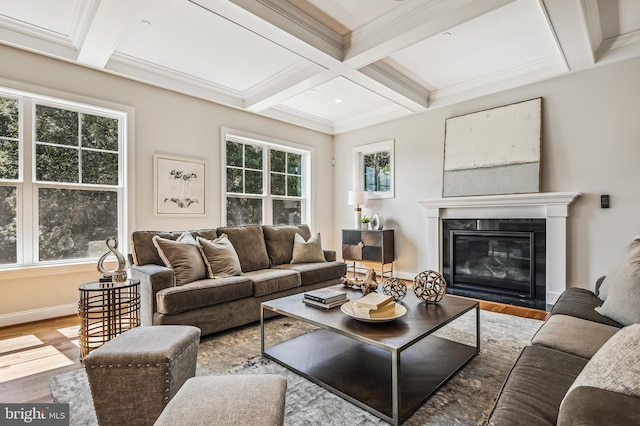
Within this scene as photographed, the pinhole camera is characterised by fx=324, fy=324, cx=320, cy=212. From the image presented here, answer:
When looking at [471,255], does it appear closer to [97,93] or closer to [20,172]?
[97,93]

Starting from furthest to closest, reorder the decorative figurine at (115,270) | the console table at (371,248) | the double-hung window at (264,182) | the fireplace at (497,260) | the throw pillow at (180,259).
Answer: the console table at (371,248) < the double-hung window at (264,182) < the fireplace at (497,260) < the throw pillow at (180,259) < the decorative figurine at (115,270)

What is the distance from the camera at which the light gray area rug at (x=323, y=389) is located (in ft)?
5.39

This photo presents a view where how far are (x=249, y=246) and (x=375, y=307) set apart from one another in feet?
6.77

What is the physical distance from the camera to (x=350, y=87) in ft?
14.6

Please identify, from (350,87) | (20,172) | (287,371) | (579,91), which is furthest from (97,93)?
(579,91)

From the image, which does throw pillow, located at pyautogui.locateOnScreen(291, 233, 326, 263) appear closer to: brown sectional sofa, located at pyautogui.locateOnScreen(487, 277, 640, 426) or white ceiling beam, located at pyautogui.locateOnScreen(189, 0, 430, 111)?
white ceiling beam, located at pyautogui.locateOnScreen(189, 0, 430, 111)

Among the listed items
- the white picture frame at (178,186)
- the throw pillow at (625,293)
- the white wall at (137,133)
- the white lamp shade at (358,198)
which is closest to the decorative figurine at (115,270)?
the white wall at (137,133)

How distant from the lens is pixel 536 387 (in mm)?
1187

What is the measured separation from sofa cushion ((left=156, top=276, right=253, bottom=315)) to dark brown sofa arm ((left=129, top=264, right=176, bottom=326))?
0.05 m

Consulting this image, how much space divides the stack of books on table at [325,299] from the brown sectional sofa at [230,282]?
775 millimetres

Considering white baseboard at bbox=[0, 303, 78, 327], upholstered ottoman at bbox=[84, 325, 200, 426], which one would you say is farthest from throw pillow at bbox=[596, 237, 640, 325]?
white baseboard at bbox=[0, 303, 78, 327]

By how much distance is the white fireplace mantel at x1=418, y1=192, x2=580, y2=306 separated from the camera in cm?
367

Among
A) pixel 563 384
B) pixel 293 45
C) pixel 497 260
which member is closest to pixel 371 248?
pixel 497 260

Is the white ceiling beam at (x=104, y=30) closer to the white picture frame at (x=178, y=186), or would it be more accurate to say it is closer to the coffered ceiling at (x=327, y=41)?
the coffered ceiling at (x=327, y=41)
